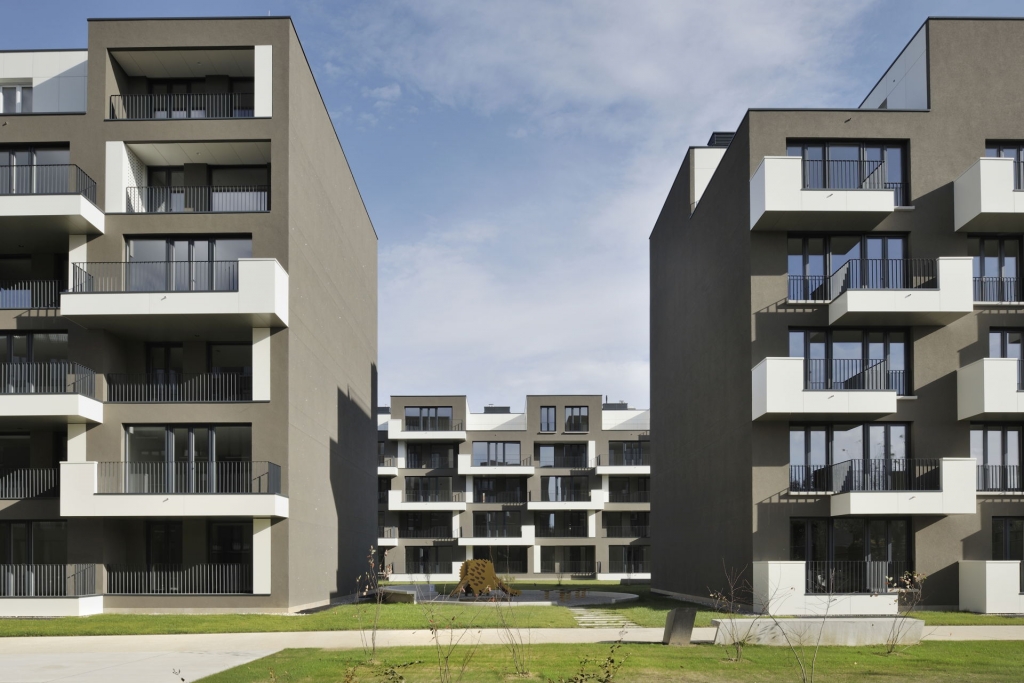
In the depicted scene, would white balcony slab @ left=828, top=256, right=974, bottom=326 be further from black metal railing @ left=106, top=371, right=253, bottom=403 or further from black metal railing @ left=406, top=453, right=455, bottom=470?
black metal railing @ left=406, top=453, right=455, bottom=470

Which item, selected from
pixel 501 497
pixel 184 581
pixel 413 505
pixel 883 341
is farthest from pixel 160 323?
pixel 501 497

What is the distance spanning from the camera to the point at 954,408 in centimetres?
2717

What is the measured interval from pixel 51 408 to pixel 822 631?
21.4m

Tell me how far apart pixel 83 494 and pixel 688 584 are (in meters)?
20.6

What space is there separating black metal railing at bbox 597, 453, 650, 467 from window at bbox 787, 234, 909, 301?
143 ft

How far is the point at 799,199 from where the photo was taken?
26.1 meters

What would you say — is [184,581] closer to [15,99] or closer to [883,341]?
[15,99]

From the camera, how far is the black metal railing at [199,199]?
97.6 feet

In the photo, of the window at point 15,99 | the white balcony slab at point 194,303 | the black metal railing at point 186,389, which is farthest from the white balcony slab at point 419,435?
the white balcony slab at point 194,303

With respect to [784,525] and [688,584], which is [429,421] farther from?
[784,525]

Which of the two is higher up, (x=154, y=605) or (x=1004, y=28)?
(x=1004, y=28)

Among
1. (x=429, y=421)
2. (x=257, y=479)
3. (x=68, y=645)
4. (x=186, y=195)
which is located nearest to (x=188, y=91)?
(x=186, y=195)

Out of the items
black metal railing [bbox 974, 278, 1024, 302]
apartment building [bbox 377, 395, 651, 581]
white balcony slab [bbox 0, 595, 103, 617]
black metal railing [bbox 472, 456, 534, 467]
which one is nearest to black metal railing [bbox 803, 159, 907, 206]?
black metal railing [bbox 974, 278, 1024, 302]

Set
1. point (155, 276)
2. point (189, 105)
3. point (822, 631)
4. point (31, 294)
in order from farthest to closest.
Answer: point (189, 105)
point (31, 294)
point (155, 276)
point (822, 631)
